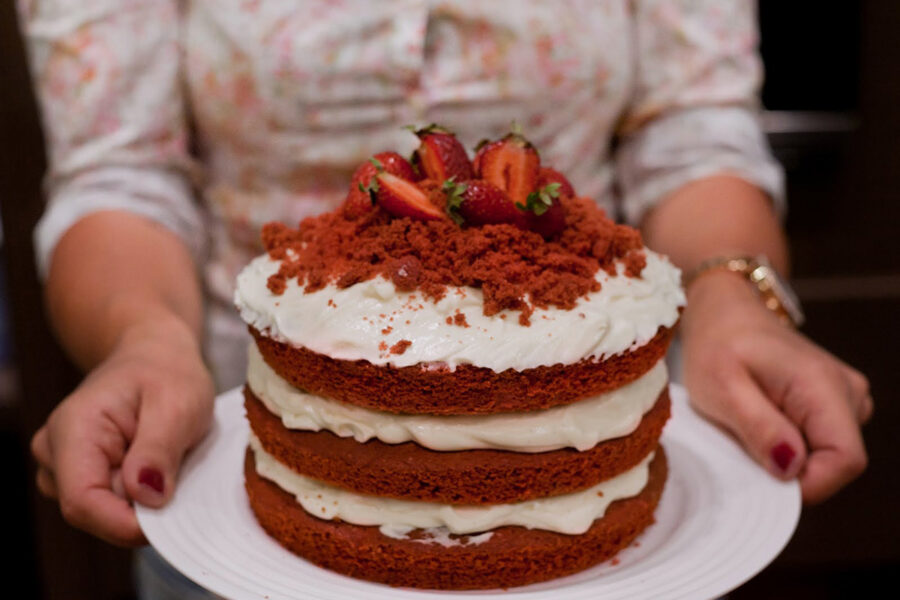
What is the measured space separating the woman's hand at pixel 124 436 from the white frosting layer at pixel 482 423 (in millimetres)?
192

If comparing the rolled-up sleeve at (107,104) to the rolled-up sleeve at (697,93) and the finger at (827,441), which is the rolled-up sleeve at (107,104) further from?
the finger at (827,441)

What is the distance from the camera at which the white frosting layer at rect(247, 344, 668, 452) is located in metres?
1.29

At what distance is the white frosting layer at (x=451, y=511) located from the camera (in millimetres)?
1331

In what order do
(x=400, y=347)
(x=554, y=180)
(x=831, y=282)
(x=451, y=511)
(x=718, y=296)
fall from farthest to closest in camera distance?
1. (x=831, y=282)
2. (x=718, y=296)
3. (x=554, y=180)
4. (x=451, y=511)
5. (x=400, y=347)

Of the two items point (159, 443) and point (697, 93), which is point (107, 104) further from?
point (697, 93)

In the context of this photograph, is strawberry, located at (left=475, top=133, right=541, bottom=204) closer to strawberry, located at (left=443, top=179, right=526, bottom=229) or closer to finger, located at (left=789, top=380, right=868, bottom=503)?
strawberry, located at (left=443, top=179, right=526, bottom=229)

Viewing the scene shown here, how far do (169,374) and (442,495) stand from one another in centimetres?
51

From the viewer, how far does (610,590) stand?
1243 mm

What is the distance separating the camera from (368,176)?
1.42 metres

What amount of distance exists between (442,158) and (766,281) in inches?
30.9

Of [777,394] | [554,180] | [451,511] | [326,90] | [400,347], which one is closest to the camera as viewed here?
[400,347]

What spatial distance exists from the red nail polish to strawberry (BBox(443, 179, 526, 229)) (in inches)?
22.5

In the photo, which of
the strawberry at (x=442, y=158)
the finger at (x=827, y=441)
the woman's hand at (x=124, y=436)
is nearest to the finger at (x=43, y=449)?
the woman's hand at (x=124, y=436)

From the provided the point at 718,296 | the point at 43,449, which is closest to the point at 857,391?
the point at 718,296
